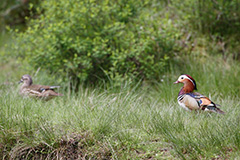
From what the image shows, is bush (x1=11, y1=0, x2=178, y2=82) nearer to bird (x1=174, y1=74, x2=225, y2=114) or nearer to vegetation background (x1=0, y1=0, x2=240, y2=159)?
vegetation background (x1=0, y1=0, x2=240, y2=159)

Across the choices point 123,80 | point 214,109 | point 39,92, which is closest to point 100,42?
point 123,80

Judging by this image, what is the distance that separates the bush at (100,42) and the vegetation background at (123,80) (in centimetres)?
3

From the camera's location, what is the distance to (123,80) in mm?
7352

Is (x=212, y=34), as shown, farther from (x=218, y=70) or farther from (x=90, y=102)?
(x=90, y=102)

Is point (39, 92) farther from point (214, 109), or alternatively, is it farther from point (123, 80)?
point (214, 109)

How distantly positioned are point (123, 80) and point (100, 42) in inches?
39.1

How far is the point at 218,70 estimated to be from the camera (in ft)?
23.8

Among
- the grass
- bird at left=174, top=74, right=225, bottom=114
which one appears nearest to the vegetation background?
the grass

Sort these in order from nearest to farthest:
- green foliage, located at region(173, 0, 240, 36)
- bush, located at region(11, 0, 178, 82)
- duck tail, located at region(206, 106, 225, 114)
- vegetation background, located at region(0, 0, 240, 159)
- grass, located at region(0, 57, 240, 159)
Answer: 1. grass, located at region(0, 57, 240, 159)
2. vegetation background, located at region(0, 0, 240, 159)
3. duck tail, located at region(206, 106, 225, 114)
4. bush, located at region(11, 0, 178, 82)
5. green foliage, located at region(173, 0, 240, 36)

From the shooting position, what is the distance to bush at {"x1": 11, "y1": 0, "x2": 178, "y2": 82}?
23.8 ft

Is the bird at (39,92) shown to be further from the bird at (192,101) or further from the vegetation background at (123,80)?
the bird at (192,101)

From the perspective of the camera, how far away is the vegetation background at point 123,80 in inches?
175

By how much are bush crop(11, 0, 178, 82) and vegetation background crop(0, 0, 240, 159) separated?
0.10 feet

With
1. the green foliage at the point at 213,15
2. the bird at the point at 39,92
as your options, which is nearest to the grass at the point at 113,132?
the bird at the point at 39,92
